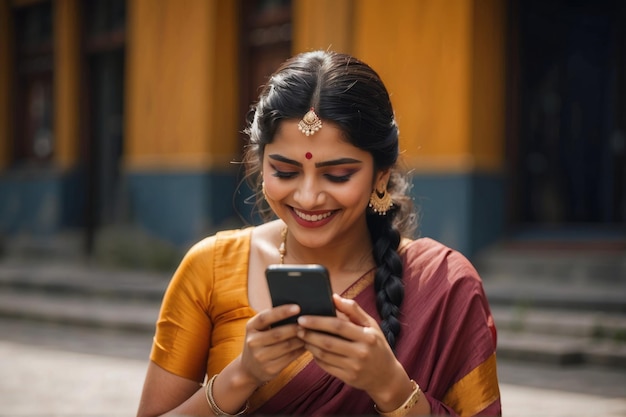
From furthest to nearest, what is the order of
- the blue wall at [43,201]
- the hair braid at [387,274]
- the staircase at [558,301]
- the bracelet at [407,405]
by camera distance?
the blue wall at [43,201], the staircase at [558,301], the hair braid at [387,274], the bracelet at [407,405]

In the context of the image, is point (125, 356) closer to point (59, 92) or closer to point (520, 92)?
point (520, 92)

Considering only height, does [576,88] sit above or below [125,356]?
above

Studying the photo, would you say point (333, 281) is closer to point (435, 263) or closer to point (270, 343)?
point (435, 263)

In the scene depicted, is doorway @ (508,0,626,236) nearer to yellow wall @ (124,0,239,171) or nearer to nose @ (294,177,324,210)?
yellow wall @ (124,0,239,171)

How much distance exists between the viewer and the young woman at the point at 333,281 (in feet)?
7.54

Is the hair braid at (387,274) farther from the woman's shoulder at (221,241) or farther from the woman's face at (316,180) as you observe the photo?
the woman's shoulder at (221,241)

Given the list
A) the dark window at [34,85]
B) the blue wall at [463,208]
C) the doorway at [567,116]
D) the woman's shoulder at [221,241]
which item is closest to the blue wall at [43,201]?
the dark window at [34,85]

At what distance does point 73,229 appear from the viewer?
13.5 m

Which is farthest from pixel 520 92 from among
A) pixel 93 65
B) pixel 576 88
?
pixel 93 65

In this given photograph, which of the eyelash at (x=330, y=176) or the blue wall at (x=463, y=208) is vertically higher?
the eyelash at (x=330, y=176)

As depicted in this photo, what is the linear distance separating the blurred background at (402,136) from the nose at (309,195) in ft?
8.18

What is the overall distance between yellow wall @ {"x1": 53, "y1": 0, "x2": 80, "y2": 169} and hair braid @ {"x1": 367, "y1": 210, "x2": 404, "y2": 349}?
11.3 meters

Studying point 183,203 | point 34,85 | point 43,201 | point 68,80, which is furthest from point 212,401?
point 34,85

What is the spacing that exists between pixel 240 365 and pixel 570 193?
284 inches
